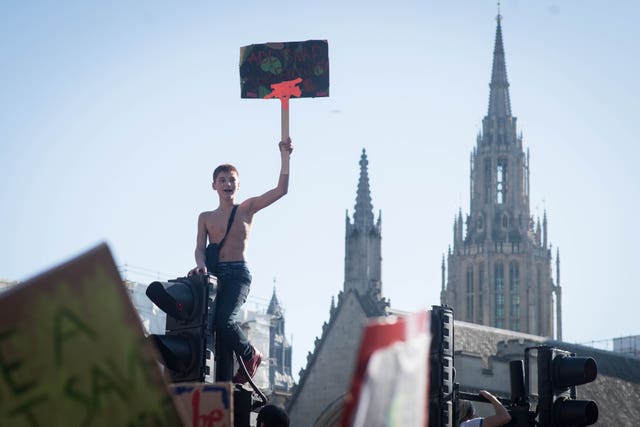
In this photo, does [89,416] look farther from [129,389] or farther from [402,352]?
[402,352]

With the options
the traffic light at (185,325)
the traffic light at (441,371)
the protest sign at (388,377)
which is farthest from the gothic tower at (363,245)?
the protest sign at (388,377)

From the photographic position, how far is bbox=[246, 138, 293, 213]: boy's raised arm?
828 centimetres

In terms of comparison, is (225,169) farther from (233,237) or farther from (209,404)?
(209,404)

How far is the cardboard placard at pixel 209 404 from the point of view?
476 cm

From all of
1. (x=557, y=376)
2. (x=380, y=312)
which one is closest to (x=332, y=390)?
(x=380, y=312)

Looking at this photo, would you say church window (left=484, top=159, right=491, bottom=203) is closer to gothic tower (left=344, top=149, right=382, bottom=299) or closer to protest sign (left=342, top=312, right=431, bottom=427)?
gothic tower (left=344, top=149, right=382, bottom=299)

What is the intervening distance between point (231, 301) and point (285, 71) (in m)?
1.72

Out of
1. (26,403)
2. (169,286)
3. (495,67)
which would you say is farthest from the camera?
(495,67)

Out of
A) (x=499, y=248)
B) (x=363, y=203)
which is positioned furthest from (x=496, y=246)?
(x=363, y=203)

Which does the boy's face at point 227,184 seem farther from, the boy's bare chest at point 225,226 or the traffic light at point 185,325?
the traffic light at point 185,325

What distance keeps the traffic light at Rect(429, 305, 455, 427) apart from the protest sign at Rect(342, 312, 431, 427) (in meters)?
5.28

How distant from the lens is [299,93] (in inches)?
332

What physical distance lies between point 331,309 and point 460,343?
6278 mm

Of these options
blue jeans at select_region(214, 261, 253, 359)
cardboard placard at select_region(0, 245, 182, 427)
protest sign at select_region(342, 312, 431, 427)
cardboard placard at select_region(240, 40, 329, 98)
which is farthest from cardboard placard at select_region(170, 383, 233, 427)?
cardboard placard at select_region(240, 40, 329, 98)
